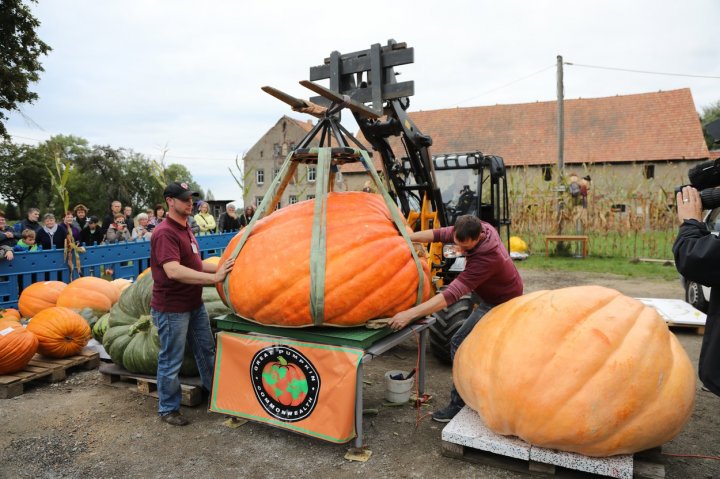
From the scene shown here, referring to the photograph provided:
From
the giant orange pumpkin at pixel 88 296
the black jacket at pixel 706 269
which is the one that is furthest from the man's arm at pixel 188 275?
the giant orange pumpkin at pixel 88 296

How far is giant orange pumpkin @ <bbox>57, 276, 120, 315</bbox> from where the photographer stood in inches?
235

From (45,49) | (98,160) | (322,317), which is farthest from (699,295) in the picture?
(98,160)

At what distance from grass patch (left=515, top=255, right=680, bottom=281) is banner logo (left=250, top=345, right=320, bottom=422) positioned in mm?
9919

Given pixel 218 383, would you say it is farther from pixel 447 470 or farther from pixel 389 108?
pixel 389 108

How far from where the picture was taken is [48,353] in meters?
5.01

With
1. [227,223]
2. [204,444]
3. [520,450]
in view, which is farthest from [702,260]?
[227,223]

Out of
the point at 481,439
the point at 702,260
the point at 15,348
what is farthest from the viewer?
the point at 15,348

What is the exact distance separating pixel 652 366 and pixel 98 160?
4562cm

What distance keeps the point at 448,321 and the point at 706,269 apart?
9.27ft

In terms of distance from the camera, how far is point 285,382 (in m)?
3.44

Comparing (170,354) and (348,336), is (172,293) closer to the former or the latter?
(170,354)

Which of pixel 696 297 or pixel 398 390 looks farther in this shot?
pixel 696 297

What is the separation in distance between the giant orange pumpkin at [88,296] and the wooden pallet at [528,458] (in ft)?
15.6

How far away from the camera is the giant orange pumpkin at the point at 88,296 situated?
5.96m
